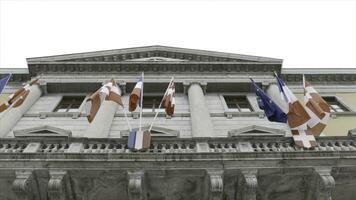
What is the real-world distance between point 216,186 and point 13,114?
11.9 m

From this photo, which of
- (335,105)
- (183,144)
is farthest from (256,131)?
(335,105)

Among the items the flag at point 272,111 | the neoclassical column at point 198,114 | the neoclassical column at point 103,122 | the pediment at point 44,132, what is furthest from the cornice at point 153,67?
the flag at point 272,111

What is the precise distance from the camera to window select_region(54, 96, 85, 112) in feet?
66.2

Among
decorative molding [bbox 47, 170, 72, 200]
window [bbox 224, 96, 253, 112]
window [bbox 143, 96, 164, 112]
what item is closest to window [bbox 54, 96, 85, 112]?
window [bbox 143, 96, 164, 112]

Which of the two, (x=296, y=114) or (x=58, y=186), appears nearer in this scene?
(x=58, y=186)

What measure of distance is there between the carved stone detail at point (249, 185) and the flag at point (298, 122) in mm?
2687

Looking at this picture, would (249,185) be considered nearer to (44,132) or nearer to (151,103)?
(44,132)

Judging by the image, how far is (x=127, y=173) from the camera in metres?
10.7

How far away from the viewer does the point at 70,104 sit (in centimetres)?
2106

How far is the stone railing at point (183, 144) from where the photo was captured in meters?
12.2

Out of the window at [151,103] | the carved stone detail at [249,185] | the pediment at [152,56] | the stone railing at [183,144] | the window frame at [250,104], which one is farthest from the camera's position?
the pediment at [152,56]

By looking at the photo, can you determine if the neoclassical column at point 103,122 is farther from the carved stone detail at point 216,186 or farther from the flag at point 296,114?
the flag at point 296,114

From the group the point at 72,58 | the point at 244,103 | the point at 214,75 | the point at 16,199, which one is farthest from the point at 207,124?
the point at 72,58

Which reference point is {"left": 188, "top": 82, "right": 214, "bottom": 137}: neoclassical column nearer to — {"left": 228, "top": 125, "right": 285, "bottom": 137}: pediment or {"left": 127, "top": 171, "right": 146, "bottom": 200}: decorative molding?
{"left": 228, "top": 125, "right": 285, "bottom": 137}: pediment
